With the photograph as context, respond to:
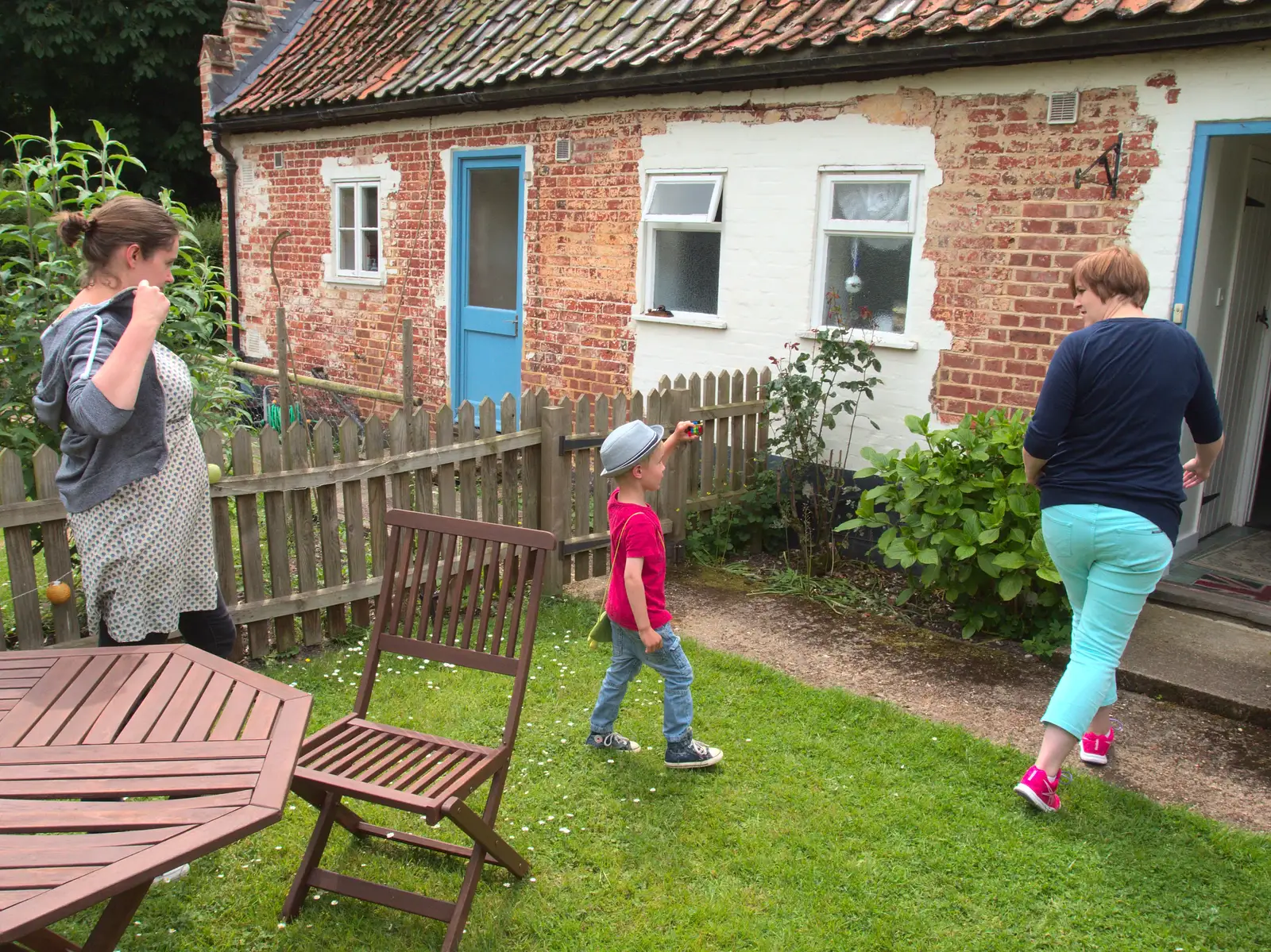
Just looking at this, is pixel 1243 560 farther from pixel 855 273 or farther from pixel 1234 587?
pixel 855 273

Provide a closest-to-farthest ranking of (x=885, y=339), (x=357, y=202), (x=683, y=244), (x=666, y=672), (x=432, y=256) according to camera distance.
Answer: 1. (x=666, y=672)
2. (x=885, y=339)
3. (x=683, y=244)
4. (x=432, y=256)
5. (x=357, y=202)

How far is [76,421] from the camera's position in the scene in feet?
9.52

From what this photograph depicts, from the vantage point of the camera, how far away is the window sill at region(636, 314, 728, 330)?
302 inches

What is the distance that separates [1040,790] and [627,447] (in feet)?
6.24

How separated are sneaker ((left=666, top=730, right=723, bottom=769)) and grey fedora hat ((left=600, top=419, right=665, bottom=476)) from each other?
1082mm

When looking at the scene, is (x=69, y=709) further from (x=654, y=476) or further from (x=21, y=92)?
(x=21, y=92)

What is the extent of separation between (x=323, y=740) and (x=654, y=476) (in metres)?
1.41

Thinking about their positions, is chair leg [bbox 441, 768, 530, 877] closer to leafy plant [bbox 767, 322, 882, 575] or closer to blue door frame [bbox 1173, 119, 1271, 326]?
leafy plant [bbox 767, 322, 882, 575]

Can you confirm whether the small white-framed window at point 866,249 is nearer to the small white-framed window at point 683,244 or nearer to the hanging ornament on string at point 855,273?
the hanging ornament on string at point 855,273

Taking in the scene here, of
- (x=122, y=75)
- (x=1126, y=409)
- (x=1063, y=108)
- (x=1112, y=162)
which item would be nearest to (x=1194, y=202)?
(x=1112, y=162)

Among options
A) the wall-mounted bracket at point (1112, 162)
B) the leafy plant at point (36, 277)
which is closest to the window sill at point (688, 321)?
the wall-mounted bracket at point (1112, 162)

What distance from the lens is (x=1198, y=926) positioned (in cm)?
304

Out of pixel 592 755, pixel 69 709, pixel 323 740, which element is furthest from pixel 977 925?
pixel 69 709

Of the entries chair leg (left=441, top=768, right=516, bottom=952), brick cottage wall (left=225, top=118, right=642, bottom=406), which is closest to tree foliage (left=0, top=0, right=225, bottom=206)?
brick cottage wall (left=225, top=118, right=642, bottom=406)
